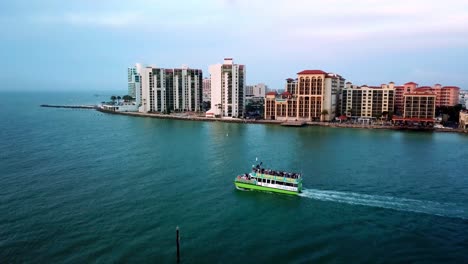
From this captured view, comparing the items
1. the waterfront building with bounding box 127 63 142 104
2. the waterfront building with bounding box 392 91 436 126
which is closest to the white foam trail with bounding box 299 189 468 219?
the waterfront building with bounding box 392 91 436 126

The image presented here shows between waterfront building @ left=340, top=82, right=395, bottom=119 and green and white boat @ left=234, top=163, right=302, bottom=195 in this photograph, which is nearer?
green and white boat @ left=234, top=163, right=302, bottom=195

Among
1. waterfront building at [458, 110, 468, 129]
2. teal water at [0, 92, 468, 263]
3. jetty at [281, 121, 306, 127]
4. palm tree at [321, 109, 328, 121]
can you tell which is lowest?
teal water at [0, 92, 468, 263]

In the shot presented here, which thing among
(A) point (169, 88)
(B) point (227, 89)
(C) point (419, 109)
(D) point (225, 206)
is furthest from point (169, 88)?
(D) point (225, 206)

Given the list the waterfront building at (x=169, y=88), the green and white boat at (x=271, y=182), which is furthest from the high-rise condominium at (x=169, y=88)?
the green and white boat at (x=271, y=182)

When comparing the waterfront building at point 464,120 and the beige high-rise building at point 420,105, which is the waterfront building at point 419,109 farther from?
the waterfront building at point 464,120

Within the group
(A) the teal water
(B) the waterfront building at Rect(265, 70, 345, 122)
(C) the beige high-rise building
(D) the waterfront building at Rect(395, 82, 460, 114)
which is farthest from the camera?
(D) the waterfront building at Rect(395, 82, 460, 114)

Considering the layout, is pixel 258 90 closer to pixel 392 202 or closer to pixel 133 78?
pixel 133 78

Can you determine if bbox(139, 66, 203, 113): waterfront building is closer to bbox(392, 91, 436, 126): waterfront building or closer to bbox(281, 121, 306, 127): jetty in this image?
bbox(281, 121, 306, 127): jetty
